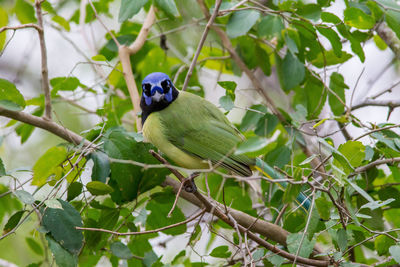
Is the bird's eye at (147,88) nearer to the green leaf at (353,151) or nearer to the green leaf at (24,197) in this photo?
the green leaf at (24,197)

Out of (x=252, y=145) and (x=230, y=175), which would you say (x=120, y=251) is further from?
(x=252, y=145)

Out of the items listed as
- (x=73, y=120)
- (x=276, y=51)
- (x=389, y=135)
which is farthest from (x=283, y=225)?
(x=73, y=120)

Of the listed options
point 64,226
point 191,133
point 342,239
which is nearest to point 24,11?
point 191,133

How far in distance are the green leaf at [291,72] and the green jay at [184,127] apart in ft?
1.74

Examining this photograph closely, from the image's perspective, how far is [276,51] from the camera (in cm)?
374

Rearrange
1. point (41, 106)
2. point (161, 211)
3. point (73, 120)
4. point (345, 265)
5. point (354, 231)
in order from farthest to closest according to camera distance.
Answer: point (73, 120) < point (41, 106) < point (161, 211) < point (354, 231) < point (345, 265)

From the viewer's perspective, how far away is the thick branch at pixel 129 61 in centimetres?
350

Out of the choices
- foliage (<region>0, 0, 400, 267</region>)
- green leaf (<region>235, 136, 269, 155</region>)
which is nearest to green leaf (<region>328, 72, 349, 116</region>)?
foliage (<region>0, 0, 400, 267</region>)

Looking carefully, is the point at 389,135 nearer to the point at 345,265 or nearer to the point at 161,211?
the point at 345,265

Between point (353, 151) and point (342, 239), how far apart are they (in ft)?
1.36

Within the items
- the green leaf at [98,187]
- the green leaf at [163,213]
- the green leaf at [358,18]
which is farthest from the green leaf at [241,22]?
the green leaf at [98,187]

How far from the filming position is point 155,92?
326 cm

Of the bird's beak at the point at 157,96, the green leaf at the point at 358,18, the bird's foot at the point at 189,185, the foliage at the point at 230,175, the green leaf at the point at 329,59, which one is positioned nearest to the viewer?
the foliage at the point at 230,175

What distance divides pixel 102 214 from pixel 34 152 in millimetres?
3891
